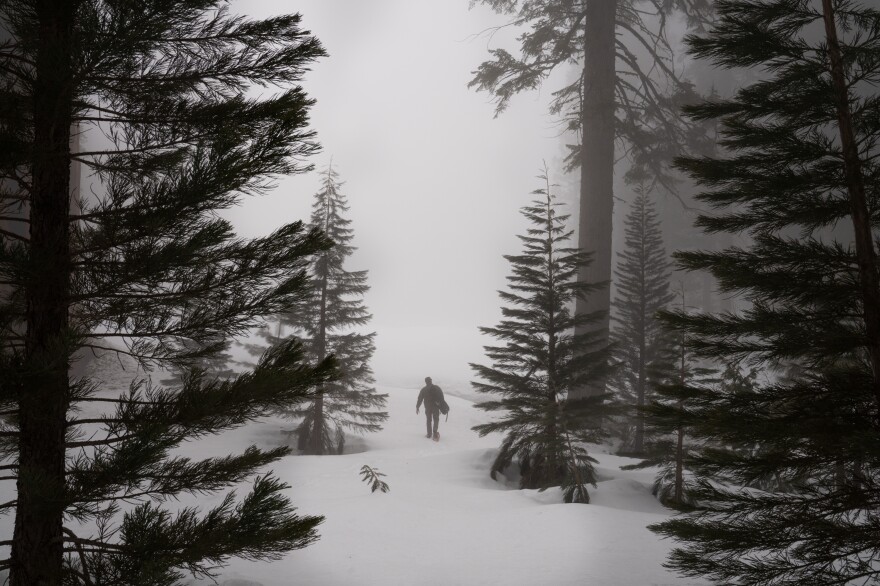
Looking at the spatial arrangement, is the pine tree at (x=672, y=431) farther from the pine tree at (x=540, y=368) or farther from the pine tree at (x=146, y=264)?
the pine tree at (x=146, y=264)

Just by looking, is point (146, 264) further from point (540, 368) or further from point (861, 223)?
point (540, 368)

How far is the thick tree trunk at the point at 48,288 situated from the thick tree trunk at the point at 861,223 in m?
5.02

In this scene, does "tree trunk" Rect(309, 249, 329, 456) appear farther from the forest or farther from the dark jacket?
the forest

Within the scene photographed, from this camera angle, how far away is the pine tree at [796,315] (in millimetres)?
3512

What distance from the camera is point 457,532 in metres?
5.79

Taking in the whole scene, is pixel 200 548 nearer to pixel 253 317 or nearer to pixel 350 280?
pixel 253 317

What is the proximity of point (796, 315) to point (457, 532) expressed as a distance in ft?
→ 13.7

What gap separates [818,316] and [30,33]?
5562mm

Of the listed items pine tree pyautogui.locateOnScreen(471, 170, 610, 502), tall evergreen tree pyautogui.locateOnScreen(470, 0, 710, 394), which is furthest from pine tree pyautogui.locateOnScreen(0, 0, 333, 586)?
tall evergreen tree pyautogui.locateOnScreen(470, 0, 710, 394)

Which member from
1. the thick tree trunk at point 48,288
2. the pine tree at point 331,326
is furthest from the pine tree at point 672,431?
the pine tree at point 331,326

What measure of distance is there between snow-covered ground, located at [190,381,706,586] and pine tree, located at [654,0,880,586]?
1.22 meters

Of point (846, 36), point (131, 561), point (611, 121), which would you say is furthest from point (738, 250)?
point (846, 36)

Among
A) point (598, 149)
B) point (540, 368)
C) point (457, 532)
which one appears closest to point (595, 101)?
point (598, 149)

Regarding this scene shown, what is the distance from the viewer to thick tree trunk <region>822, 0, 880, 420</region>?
3.57 m
